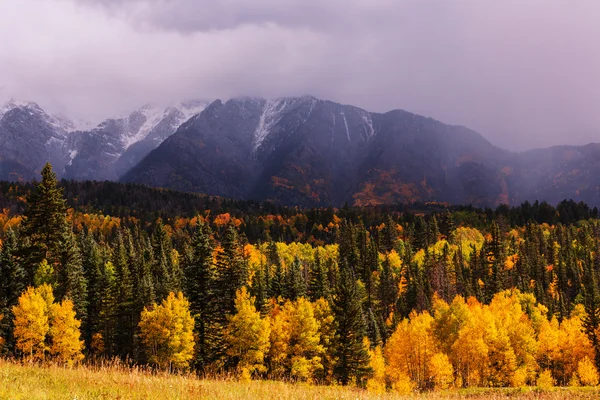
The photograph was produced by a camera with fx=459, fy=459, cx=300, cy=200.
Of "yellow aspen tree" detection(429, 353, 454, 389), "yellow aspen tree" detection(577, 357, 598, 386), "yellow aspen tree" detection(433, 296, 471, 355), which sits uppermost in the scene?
"yellow aspen tree" detection(433, 296, 471, 355)

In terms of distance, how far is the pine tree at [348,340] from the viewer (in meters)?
64.8

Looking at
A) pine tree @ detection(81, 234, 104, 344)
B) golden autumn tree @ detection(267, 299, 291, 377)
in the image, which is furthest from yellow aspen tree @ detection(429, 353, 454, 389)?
pine tree @ detection(81, 234, 104, 344)

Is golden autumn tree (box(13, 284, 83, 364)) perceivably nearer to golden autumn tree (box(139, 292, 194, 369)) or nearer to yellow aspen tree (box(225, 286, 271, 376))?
golden autumn tree (box(139, 292, 194, 369))

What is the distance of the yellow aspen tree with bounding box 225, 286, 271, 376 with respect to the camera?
56.3m

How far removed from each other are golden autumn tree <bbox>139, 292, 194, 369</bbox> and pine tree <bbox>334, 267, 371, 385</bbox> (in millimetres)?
20813

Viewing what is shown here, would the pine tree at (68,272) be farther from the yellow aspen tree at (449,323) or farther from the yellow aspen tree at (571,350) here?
the yellow aspen tree at (571,350)

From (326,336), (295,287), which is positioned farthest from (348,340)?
(295,287)

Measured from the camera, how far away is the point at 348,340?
65.2 meters

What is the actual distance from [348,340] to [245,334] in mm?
16506

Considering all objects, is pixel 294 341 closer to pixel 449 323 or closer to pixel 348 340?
pixel 348 340

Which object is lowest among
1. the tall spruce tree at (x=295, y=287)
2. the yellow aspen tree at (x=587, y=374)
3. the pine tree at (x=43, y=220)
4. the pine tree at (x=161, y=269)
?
the yellow aspen tree at (x=587, y=374)

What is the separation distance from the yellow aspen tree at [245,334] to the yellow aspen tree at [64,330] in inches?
742

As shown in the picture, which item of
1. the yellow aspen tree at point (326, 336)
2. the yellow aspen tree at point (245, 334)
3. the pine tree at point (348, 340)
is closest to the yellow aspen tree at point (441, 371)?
the pine tree at point (348, 340)

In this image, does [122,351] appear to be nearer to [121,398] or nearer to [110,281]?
[110,281]
